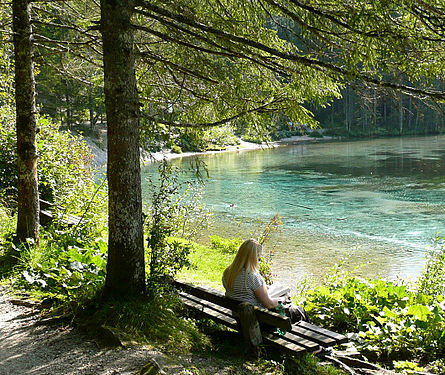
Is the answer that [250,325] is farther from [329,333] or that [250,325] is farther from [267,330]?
[329,333]

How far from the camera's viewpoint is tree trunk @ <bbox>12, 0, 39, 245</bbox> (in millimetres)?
7004

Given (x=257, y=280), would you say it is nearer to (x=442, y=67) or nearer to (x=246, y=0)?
(x=442, y=67)

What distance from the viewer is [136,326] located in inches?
186

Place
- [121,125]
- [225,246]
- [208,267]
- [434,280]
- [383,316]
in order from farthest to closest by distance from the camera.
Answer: [225,246] < [208,267] < [434,280] < [383,316] < [121,125]

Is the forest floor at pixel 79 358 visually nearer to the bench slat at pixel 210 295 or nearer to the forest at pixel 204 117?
the forest at pixel 204 117

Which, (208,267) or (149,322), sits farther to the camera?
(208,267)

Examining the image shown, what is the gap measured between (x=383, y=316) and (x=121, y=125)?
3938mm

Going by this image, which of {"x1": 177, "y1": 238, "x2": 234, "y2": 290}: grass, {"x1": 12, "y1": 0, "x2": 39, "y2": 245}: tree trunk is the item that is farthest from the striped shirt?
{"x1": 12, "y1": 0, "x2": 39, "y2": 245}: tree trunk

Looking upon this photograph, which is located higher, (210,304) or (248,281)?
(248,281)

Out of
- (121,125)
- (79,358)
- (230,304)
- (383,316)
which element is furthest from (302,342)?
(121,125)

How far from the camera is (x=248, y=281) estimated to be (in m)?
5.12

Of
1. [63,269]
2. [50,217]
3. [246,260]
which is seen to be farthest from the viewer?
[50,217]

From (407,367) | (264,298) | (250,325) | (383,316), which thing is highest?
(264,298)

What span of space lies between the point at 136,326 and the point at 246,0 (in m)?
3.82
